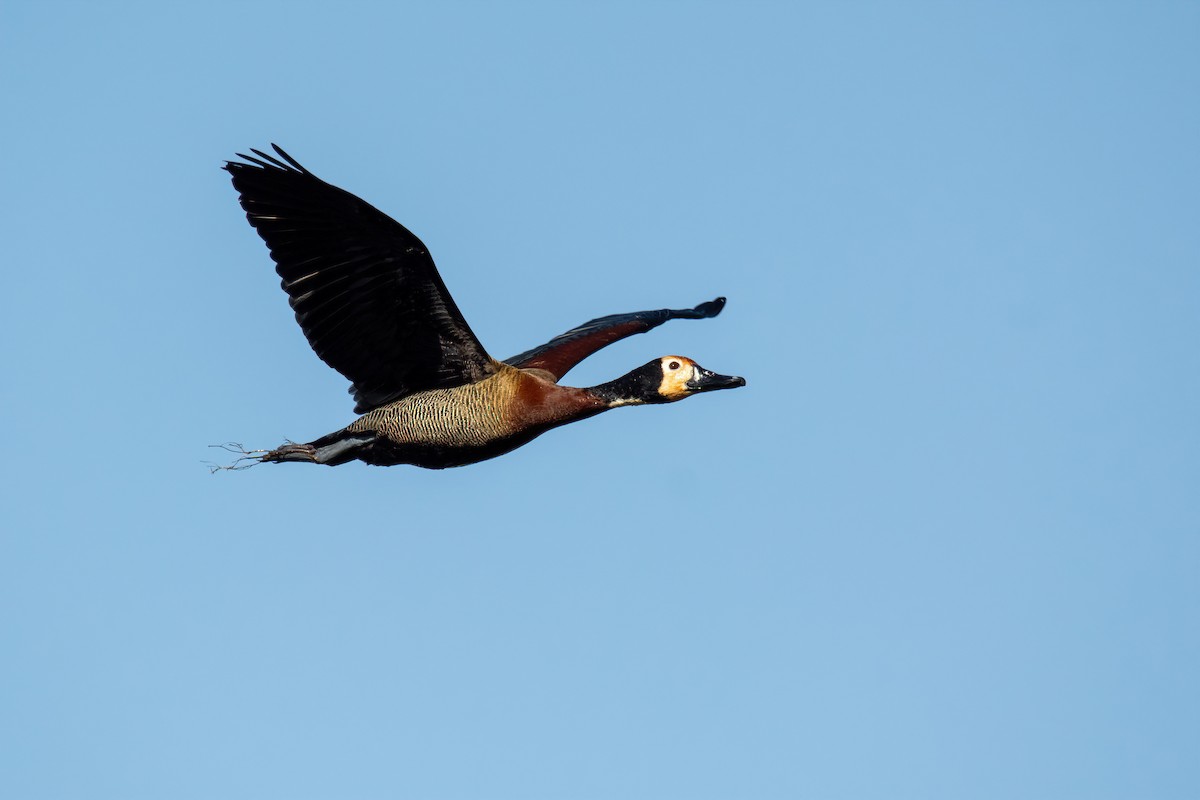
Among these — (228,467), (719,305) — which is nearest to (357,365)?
(228,467)

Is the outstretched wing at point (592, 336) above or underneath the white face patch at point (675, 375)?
above

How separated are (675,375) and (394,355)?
266cm

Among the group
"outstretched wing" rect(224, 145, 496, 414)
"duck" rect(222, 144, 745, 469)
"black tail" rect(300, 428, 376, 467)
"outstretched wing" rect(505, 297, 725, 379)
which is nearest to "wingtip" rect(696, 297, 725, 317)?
"outstretched wing" rect(505, 297, 725, 379)

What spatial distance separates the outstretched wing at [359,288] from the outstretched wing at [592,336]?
143 cm

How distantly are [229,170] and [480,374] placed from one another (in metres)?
2.90

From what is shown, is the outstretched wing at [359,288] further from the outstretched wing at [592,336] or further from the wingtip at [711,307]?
the wingtip at [711,307]

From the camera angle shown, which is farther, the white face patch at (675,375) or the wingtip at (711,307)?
the wingtip at (711,307)

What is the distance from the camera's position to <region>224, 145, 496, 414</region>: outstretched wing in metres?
13.0

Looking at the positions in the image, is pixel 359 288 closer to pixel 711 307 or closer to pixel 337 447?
pixel 337 447

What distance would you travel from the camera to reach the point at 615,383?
14.3 m

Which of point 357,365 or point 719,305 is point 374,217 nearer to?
point 357,365

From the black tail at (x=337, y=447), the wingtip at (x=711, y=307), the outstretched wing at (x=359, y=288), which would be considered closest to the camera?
the outstretched wing at (x=359, y=288)

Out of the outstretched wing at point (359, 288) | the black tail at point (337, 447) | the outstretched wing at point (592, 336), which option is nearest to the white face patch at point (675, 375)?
the outstretched wing at point (592, 336)

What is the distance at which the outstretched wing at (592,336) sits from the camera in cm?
1569
